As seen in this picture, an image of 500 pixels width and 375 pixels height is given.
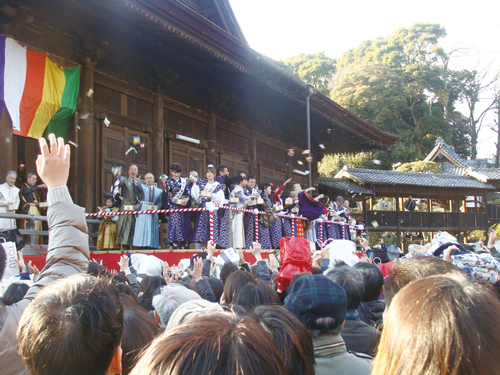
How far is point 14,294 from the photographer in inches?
104

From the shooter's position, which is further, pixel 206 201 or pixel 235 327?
pixel 206 201

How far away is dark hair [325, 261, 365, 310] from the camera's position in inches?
98.2

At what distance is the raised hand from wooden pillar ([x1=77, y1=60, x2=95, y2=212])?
6463mm

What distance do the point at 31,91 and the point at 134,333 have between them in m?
6.72

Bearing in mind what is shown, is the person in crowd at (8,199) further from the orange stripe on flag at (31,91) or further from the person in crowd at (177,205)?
the person in crowd at (177,205)

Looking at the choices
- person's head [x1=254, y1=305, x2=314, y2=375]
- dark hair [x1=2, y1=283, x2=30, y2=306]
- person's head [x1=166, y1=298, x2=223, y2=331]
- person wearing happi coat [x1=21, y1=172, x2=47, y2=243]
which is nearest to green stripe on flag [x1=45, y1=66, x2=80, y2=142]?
person wearing happi coat [x1=21, y1=172, x2=47, y2=243]

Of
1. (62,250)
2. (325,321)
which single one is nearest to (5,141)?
(62,250)

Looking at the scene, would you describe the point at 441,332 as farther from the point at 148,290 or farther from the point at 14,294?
the point at 14,294

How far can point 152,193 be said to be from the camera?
7.99 metres

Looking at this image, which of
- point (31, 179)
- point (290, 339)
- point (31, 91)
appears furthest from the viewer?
point (31, 179)

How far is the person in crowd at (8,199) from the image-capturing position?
270 inches

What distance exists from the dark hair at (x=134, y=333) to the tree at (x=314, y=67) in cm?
3681

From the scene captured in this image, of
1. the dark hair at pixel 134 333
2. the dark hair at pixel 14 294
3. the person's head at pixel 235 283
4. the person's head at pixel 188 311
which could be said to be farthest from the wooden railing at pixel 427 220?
the person's head at pixel 188 311

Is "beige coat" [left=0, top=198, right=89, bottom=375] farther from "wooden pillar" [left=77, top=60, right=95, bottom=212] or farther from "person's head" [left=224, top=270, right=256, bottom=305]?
"wooden pillar" [left=77, top=60, right=95, bottom=212]
